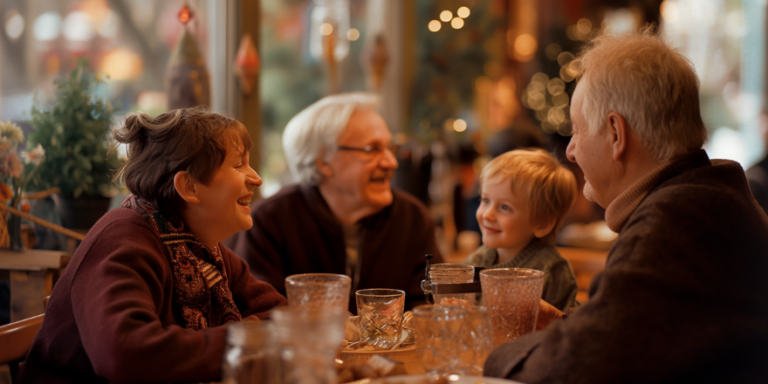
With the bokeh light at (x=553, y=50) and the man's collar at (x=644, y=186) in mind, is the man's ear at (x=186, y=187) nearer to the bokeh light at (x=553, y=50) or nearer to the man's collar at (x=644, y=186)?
the man's collar at (x=644, y=186)

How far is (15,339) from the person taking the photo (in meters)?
1.41

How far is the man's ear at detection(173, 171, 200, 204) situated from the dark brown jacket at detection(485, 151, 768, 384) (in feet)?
2.40

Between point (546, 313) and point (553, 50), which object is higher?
point (553, 50)

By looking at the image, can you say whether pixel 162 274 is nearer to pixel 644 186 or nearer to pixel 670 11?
pixel 644 186

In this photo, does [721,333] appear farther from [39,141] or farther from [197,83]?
[197,83]

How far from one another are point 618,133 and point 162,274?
1.00m

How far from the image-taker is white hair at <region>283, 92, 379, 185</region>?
8.45ft

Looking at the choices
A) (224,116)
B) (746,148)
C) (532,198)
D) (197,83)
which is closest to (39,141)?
(197,83)

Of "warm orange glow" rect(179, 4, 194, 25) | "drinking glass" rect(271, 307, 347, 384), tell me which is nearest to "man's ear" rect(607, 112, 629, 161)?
"drinking glass" rect(271, 307, 347, 384)

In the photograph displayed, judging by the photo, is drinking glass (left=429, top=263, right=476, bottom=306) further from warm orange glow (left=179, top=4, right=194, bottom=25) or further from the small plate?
warm orange glow (left=179, top=4, right=194, bottom=25)

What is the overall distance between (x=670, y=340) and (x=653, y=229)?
20 centimetres

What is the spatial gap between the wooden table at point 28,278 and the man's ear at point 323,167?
105cm

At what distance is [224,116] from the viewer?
146 cm

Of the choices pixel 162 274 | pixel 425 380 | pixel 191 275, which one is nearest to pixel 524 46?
pixel 191 275
